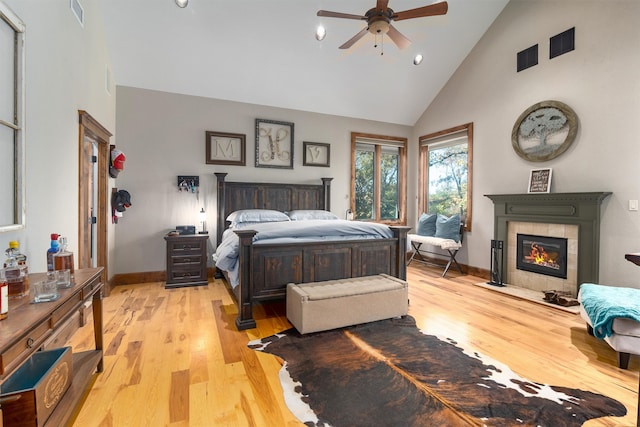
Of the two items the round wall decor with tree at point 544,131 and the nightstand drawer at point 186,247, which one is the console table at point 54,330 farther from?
the round wall decor with tree at point 544,131

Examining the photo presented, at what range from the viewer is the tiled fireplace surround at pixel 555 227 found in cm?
347

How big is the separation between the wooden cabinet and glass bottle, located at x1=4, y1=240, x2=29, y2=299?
8.82ft

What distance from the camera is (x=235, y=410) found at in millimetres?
1677

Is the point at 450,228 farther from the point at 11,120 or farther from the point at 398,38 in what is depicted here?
the point at 11,120

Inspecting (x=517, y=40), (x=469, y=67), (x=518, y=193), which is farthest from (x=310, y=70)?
(x=518, y=193)

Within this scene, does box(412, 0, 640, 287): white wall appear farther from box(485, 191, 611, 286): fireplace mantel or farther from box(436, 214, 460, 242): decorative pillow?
box(436, 214, 460, 242): decorative pillow

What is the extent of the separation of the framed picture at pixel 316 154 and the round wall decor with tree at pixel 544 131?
9.51 ft

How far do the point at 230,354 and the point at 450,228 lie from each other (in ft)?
13.3

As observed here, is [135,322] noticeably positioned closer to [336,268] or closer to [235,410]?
[235,410]

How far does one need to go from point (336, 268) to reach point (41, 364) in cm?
230

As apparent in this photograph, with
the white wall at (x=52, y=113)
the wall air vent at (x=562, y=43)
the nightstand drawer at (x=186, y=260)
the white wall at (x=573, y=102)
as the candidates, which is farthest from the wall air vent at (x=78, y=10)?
the wall air vent at (x=562, y=43)

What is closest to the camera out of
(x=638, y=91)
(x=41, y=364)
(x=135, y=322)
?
(x=41, y=364)

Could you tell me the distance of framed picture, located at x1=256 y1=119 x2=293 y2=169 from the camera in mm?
4969

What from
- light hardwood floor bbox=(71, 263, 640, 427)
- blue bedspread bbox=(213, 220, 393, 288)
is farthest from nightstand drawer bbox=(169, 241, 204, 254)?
blue bedspread bbox=(213, 220, 393, 288)
